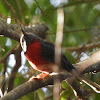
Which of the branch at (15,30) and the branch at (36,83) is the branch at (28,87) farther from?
the branch at (15,30)

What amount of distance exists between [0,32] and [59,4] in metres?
1.57

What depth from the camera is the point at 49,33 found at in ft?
16.5

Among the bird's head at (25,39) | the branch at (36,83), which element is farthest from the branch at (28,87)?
the bird's head at (25,39)

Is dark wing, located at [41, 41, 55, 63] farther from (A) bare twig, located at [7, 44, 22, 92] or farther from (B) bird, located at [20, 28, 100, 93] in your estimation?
(A) bare twig, located at [7, 44, 22, 92]

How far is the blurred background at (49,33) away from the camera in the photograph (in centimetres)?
424

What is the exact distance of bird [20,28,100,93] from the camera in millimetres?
3571

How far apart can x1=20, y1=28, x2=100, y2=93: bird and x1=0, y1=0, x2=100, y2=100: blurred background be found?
312 mm

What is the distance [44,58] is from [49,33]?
54.3 inches

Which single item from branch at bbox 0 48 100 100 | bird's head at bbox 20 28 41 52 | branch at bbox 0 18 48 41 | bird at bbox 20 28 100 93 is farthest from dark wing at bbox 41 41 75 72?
branch at bbox 0 18 48 41

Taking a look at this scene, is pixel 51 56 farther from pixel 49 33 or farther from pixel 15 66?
pixel 49 33

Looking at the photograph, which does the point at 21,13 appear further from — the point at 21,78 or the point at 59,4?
the point at 21,78

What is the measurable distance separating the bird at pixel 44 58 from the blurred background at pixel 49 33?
0.31 meters

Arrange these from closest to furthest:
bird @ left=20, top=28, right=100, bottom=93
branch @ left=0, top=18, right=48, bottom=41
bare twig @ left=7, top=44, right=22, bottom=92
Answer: branch @ left=0, top=18, right=48, bottom=41 → bird @ left=20, top=28, right=100, bottom=93 → bare twig @ left=7, top=44, right=22, bottom=92

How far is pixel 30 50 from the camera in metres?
3.85
